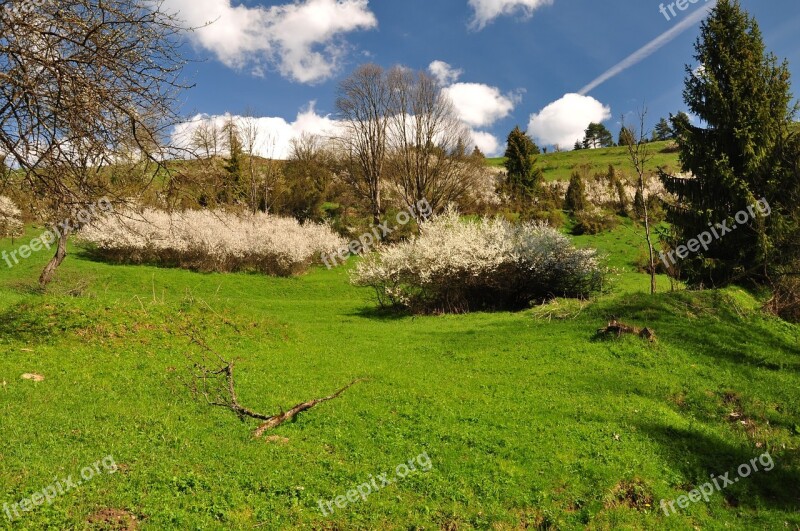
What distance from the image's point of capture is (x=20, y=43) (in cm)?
655

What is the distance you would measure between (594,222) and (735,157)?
83.9 feet

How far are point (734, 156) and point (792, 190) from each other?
2356mm

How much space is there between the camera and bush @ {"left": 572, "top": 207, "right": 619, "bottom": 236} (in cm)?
4362

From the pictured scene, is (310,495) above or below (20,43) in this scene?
below

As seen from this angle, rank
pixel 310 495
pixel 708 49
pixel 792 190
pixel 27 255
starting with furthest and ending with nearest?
pixel 27 255, pixel 708 49, pixel 792 190, pixel 310 495

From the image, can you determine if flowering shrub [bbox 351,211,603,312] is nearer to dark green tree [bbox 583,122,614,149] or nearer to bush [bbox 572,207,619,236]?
bush [bbox 572,207,619,236]

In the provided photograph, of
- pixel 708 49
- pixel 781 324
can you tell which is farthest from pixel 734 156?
pixel 781 324

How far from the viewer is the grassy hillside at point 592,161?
218 feet

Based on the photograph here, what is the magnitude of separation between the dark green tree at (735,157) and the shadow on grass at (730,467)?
12634 millimetres

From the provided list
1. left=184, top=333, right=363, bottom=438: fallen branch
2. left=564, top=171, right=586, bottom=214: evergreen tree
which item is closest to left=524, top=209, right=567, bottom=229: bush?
left=564, top=171, right=586, bottom=214: evergreen tree

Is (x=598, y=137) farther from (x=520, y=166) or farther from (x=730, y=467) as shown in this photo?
(x=730, y=467)

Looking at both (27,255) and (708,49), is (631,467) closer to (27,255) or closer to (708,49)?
(708,49)

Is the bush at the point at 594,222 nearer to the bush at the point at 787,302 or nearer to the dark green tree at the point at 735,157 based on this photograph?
the dark green tree at the point at 735,157

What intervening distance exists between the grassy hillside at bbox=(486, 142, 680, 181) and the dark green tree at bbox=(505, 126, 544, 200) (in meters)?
10.1
